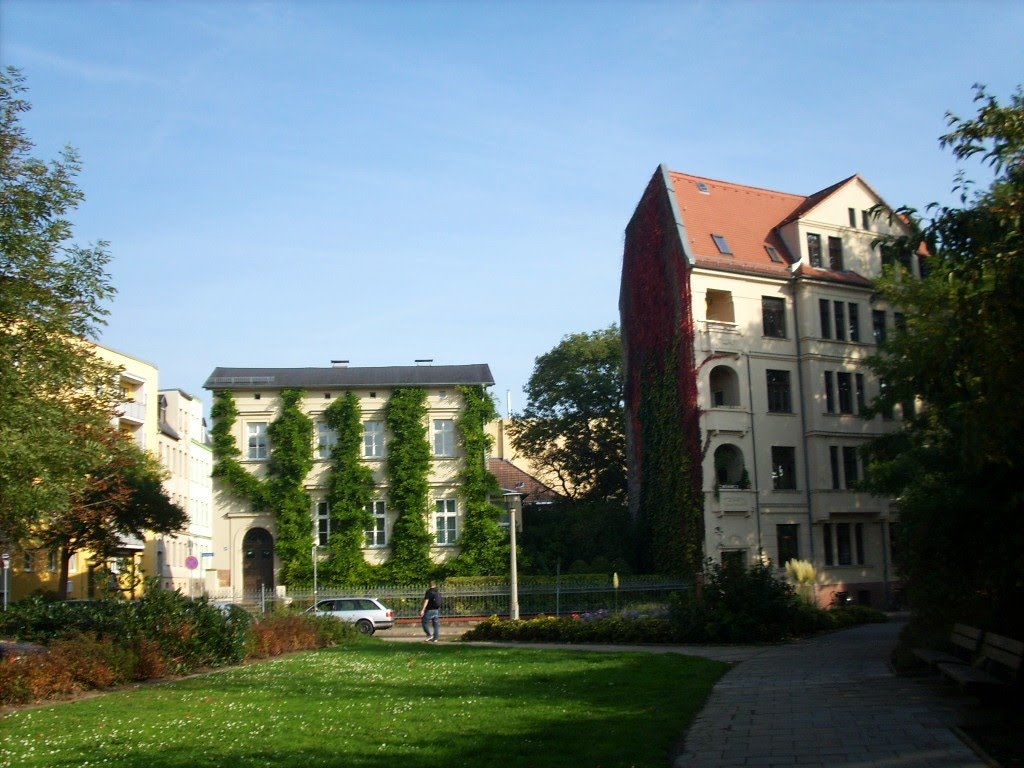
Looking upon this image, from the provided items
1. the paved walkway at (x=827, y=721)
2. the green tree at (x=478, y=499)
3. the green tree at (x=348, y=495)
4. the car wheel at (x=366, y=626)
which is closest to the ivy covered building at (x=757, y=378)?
the green tree at (x=478, y=499)

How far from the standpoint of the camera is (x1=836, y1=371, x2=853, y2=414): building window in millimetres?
47188

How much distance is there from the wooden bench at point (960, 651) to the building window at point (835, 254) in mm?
33228

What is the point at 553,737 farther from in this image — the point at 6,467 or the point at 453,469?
the point at 453,469

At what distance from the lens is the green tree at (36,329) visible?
17609mm

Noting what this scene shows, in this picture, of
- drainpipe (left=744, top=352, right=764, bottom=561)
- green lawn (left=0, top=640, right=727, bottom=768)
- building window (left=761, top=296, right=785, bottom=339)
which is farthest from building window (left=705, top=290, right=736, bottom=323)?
green lawn (left=0, top=640, right=727, bottom=768)

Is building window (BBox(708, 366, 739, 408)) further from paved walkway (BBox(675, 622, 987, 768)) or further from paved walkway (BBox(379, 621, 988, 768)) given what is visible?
paved walkway (BBox(675, 622, 987, 768))

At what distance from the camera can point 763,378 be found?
45125 mm

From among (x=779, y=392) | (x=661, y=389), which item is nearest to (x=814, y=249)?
(x=779, y=392)

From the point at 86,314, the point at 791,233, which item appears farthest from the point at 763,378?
the point at 86,314

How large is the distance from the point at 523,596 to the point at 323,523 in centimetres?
1278

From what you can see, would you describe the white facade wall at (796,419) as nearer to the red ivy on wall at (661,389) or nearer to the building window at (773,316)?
the building window at (773,316)

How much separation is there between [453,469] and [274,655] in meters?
25.6

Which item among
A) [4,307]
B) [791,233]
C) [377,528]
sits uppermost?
[791,233]

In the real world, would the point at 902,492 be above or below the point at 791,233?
below
